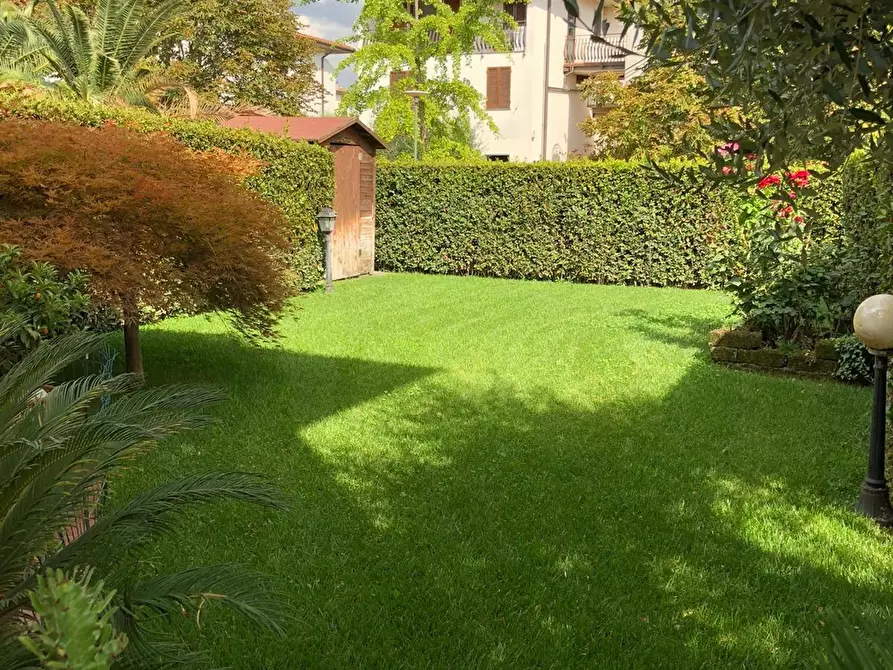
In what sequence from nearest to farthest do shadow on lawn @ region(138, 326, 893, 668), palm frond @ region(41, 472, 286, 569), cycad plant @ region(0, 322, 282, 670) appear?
cycad plant @ region(0, 322, 282, 670) < palm frond @ region(41, 472, 286, 569) < shadow on lawn @ region(138, 326, 893, 668)

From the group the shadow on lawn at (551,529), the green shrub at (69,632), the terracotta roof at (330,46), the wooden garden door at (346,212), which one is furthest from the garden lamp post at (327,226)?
the terracotta roof at (330,46)

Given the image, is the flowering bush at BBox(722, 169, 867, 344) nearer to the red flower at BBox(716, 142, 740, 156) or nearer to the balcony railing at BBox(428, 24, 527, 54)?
the red flower at BBox(716, 142, 740, 156)

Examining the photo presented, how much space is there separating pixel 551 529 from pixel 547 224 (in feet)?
38.7

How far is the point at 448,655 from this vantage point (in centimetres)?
314

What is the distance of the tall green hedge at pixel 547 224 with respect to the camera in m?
14.5

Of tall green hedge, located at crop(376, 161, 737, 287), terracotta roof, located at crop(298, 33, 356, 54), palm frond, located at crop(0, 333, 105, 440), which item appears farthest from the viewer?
terracotta roof, located at crop(298, 33, 356, 54)

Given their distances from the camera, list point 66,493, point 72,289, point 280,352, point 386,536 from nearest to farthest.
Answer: point 66,493
point 386,536
point 72,289
point 280,352

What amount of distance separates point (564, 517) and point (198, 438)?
2.75 metres

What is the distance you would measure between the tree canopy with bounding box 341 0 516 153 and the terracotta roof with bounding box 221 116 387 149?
8101 mm

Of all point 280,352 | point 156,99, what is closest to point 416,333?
point 280,352

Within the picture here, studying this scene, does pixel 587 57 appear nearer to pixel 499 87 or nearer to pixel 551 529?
pixel 499 87

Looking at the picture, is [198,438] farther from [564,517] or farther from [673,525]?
[673,525]

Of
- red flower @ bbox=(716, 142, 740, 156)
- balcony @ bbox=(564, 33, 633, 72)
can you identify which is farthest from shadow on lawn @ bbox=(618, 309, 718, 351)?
balcony @ bbox=(564, 33, 633, 72)

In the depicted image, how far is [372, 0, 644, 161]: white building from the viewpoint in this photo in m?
27.6
